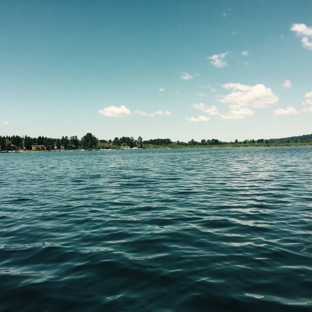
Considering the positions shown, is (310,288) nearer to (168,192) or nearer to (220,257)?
(220,257)

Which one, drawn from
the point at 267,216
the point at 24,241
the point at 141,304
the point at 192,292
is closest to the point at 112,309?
the point at 141,304

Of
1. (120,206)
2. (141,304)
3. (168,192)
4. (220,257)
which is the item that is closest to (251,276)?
(220,257)

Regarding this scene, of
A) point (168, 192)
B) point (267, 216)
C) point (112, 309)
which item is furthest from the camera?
point (168, 192)

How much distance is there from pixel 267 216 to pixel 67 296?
11.4m

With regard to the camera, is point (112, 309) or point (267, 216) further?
point (267, 216)

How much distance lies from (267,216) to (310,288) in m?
7.23

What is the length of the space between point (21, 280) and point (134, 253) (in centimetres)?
388

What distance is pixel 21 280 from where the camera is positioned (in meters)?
7.34

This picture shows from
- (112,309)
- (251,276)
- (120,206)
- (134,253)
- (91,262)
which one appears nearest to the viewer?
(112,309)

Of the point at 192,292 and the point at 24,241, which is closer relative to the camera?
the point at 192,292

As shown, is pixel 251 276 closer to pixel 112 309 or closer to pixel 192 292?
pixel 192 292

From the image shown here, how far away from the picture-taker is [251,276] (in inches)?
285

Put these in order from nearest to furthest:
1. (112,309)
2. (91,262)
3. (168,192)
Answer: (112,309), (91,262), (168,192)

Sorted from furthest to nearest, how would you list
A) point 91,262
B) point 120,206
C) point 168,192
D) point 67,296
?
point 168,192
point 120,206
point 91,262
point 67,296
